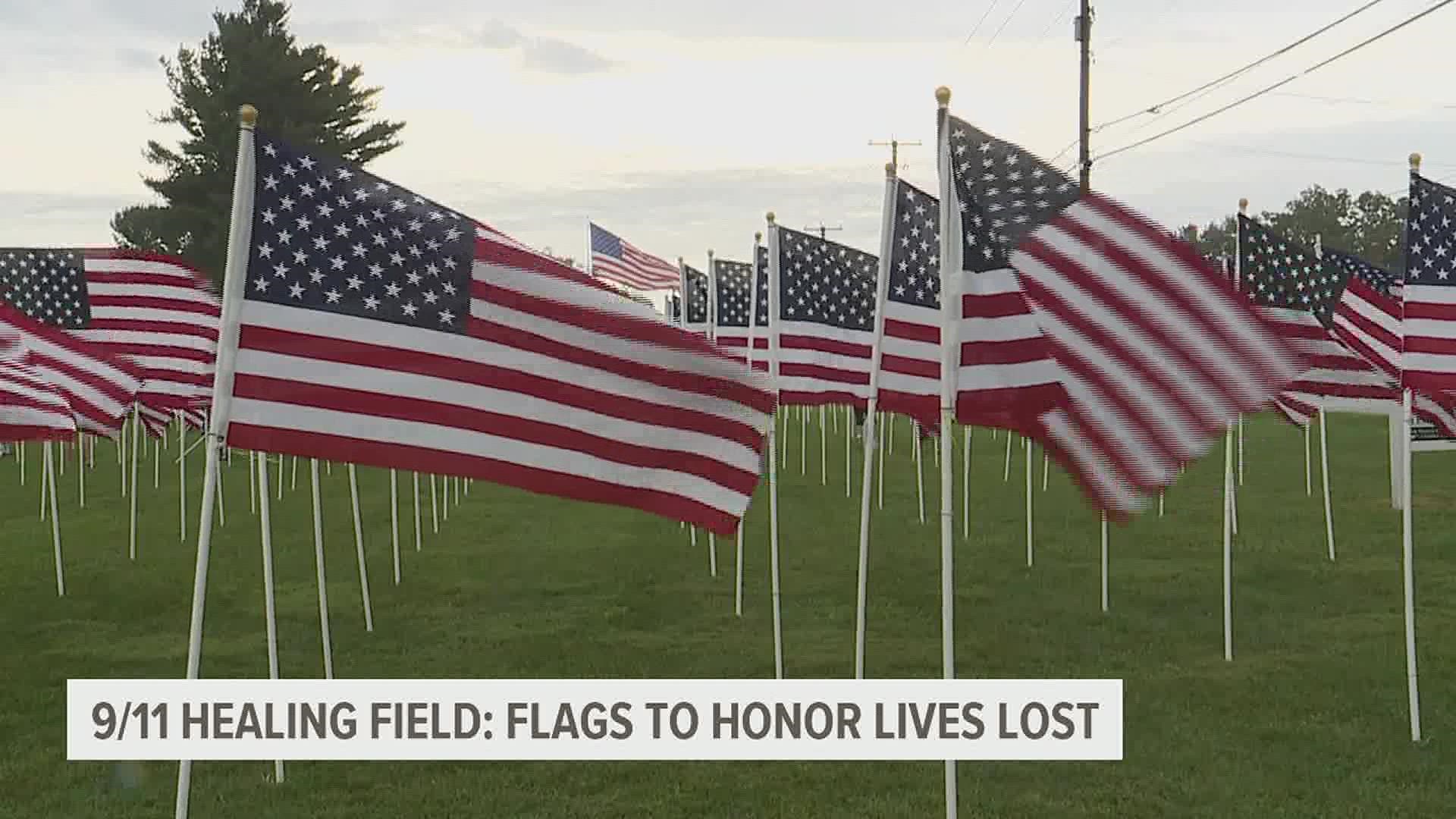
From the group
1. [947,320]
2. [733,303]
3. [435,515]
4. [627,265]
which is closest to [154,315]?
[435,515]

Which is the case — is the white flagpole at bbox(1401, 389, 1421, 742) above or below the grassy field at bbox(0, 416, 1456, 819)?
above

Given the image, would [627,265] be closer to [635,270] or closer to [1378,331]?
[635,270]

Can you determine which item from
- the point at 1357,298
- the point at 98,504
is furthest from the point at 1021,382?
the point at 98,504

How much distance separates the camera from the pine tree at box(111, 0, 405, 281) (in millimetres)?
58750

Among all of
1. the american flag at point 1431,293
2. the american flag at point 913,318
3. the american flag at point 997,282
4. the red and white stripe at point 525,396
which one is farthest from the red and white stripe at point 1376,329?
the red and white stripe at point 525,396

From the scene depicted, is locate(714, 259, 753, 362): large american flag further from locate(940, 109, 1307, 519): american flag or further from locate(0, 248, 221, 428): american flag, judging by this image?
locate(940, 109, 1307, 519): american flag

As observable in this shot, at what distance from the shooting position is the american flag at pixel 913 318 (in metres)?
10.5

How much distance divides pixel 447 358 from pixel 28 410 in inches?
221

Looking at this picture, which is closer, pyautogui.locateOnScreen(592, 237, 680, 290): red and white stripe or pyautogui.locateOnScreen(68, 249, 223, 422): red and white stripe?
pyautogui.locateOnScreen(68, 249, 223, 422): red and white stripe

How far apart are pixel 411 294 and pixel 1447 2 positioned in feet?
48.5

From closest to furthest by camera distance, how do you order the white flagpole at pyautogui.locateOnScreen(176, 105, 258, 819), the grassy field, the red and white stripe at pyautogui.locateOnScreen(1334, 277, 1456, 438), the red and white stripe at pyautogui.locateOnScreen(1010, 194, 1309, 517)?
the white flagpole at pyautogui.locateOnScreen(176, 105, 258, 819) < the red and white stripe at pyautogui.locateOnScreen(1010, 194, 1309, 517) < the grassy field < the red and white stripe at pyautogui.locateOnScreen(1334, 277, 1456, 438)

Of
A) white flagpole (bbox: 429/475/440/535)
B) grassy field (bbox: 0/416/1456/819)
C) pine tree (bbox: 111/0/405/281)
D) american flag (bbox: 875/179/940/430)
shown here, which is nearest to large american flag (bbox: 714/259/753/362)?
grassy field (bbox: 0/416/1456/819)

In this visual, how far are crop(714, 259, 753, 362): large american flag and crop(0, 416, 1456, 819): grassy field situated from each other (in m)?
3.16

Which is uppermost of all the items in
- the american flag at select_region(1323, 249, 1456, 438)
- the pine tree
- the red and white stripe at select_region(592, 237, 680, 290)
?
the pine tree
